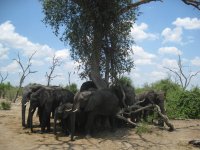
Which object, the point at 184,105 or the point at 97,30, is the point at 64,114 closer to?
the point at 97,30

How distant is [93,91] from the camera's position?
1505cm

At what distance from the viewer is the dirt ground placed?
12.8 metres

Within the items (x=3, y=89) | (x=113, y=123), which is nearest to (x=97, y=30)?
(x=113, y=123)

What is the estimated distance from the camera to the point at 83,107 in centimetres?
1472

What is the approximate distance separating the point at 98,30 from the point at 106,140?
18.6 feet

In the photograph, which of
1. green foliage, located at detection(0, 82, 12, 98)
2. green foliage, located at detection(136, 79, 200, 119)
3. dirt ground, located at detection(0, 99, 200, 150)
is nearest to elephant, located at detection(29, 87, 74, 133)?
dirt ground, located at detection(0, 99, 200, 150)

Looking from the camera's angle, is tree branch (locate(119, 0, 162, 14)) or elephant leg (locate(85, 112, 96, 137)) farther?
tree branch (locate(119, 0, 162, 14))

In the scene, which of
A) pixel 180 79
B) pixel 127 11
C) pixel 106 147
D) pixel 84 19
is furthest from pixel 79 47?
pixel 180 79

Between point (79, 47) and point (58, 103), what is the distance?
3047 millimetres

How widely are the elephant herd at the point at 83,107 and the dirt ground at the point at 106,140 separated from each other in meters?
0.48

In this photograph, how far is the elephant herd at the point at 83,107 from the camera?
14.6m

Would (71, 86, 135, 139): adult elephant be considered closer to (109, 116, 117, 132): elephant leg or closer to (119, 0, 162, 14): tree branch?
(109, 116, 117, 132): elephant leg

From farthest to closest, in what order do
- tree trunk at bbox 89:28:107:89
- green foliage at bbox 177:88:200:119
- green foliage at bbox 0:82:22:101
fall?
green foliage at bbox 0:82:22:101 < green foliage at bbox 177:88:200:119 < tree trunk at bbox 89:28:107:89

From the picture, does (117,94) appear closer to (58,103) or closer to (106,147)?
(58,103)
